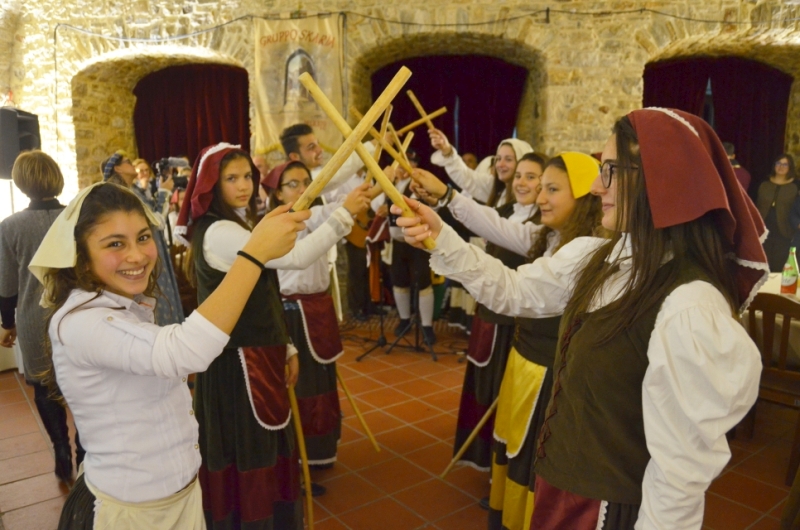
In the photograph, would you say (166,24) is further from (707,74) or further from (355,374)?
(707,74)

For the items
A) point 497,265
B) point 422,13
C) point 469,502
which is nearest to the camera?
point 497,265

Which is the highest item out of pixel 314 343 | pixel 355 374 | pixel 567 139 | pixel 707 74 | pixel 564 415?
pixel 707 74

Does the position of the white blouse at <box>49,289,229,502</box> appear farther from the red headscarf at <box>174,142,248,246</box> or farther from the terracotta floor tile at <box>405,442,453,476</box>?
the terracotta floor tile at <box>405,442,453,476</box>

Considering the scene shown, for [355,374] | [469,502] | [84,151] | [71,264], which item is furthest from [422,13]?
[71,264]

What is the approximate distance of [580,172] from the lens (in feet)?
7.14

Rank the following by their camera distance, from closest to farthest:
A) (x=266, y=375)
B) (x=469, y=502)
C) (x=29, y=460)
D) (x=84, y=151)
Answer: (x=266, y=375) → (x=469, y=502) → (x=29, y=460) → (x=84, y=151)

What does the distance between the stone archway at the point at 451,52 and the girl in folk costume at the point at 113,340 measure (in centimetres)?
499

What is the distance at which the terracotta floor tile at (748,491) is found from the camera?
8.95ft

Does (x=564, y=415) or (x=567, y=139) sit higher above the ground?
(x=567, y=139)

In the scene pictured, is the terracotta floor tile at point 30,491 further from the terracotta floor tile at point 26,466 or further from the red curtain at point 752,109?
the red curtain at point 752,109

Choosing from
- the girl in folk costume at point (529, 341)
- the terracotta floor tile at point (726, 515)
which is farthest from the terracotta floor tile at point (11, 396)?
the terracotta floor tile at point (726, 515)

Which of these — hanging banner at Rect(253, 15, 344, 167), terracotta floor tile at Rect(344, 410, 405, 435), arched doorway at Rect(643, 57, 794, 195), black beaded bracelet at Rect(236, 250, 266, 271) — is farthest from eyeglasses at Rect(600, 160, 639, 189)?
arched doorway at Rect(643, 57, 794, 195)

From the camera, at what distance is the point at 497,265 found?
1638mm

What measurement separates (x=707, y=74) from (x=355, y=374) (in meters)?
6.52
